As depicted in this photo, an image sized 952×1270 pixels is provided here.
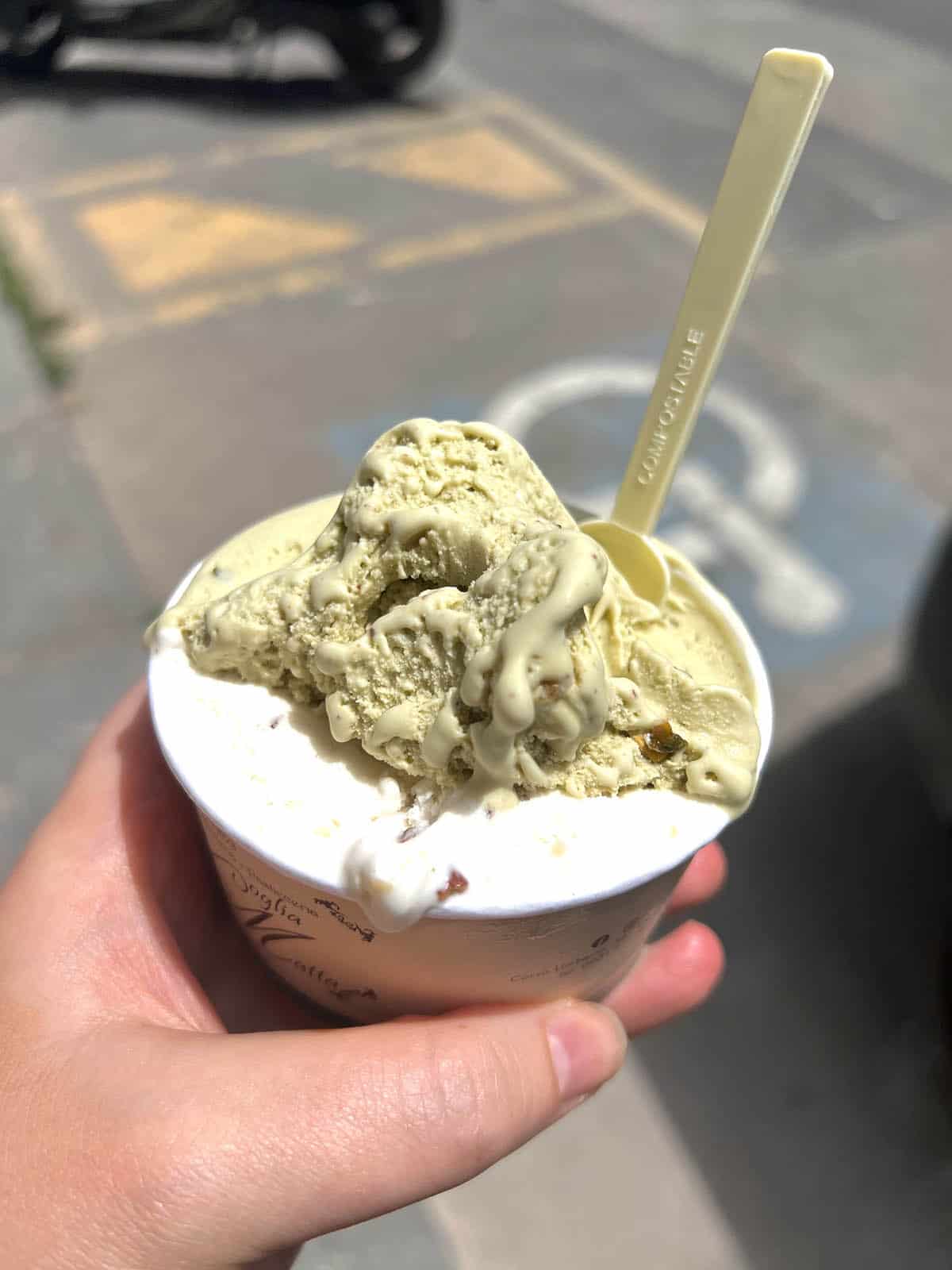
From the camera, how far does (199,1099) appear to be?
1.04m

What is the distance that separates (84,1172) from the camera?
3.32ft

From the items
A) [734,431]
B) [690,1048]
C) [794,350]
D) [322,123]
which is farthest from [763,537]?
Answer: [322,123]

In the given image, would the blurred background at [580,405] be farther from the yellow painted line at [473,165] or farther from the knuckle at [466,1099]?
the knuckle at [466,1099]

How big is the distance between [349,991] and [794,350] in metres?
3.74

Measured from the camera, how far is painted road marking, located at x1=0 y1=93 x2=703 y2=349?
177 inches

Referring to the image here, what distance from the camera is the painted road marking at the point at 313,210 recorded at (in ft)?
14.8

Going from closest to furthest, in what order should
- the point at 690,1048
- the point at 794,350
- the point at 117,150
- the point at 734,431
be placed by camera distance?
the point at 690,1048 → the point at 734,431 → the point at 794,350 → the point at 117,150

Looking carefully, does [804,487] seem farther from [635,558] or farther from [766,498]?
[635,558]

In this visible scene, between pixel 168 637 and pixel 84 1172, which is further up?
pixel 168 637

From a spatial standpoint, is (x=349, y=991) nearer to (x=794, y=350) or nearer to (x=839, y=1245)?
(x=839, y=1245)

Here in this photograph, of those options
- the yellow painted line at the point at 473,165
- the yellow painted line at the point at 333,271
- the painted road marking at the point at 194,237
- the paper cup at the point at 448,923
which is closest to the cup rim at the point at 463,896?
the paper cup at the point at 448,923

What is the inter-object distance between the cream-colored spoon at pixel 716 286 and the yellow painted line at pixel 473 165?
4.53 metres

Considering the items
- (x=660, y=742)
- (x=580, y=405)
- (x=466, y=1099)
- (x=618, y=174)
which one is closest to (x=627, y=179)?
(x=618, y=174)

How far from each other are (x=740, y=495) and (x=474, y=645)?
2616mm
